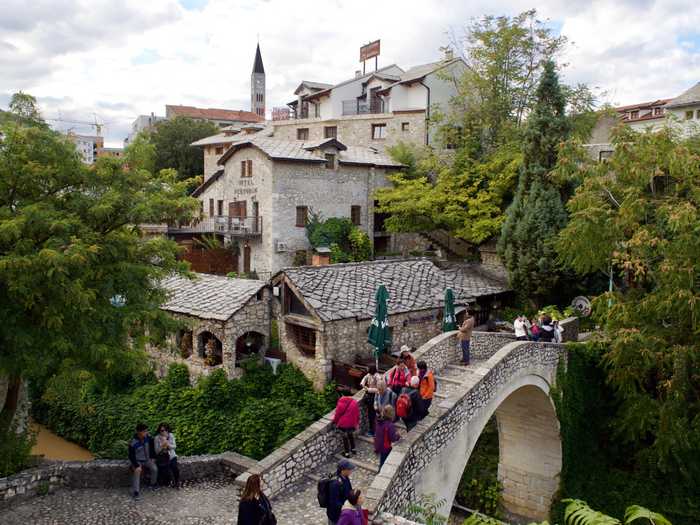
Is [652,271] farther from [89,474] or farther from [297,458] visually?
[89,474]

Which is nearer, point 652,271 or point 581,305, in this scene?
point 652,271

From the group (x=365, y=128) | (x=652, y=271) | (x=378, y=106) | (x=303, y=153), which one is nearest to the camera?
(x=652, y=271)

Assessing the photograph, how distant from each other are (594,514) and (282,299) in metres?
13.6

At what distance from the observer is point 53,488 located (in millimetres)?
11703

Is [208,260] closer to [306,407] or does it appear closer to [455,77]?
[306,407]

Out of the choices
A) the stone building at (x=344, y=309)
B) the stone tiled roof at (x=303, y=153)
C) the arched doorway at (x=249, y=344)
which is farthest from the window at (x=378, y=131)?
the arched doorway at (x=249, y=344)

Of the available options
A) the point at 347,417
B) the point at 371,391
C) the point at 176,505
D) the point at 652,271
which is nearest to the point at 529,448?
the point at 652,271

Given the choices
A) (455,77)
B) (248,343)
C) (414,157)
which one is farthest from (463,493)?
(455,77)

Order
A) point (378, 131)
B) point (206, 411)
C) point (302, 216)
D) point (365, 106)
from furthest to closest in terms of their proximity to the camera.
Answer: point (365, 106)
point (378, 131)
point (302, 216)
point (206, 411)

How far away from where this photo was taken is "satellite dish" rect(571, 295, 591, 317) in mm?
22689

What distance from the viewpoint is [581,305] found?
23031 millimetres

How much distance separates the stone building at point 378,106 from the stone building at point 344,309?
51.2 feet

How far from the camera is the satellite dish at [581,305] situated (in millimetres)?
22689

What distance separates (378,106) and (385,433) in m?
32.4
